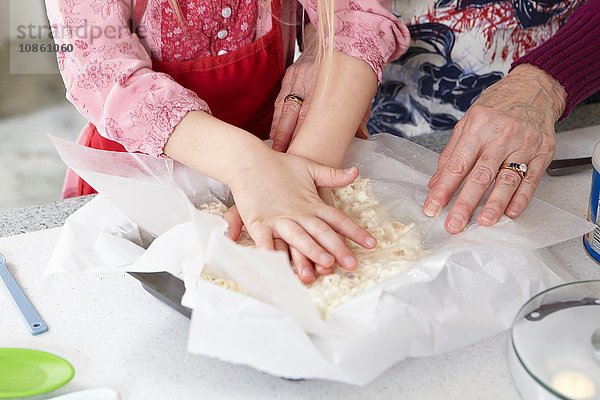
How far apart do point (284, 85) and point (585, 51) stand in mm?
381

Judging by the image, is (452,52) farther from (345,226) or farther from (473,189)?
(345,226)

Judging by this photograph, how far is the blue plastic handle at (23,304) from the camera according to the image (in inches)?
26.5

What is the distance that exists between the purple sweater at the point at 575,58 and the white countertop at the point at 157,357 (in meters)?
0.25

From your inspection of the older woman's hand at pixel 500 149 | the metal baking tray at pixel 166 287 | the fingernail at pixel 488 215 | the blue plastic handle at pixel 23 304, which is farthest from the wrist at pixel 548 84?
the blue plastic handle at pixel 23 304

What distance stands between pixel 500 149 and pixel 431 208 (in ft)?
0.41

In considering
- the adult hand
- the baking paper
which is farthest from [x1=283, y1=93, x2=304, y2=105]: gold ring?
the baking paper

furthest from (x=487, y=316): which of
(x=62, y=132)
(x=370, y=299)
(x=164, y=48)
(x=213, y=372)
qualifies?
(x=62, y=132)

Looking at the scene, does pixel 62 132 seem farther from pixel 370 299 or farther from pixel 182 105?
pixel 370 299

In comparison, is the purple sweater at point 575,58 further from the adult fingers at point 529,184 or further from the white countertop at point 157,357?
the white countertop at point 157,357

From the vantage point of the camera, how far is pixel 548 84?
2.98ft

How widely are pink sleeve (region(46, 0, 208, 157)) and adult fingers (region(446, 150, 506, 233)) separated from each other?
285mm

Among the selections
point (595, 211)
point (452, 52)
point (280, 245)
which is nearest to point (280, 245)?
point (280, 245)

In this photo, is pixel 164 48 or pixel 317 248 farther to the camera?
pixel 164 48

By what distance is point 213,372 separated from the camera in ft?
2.04
